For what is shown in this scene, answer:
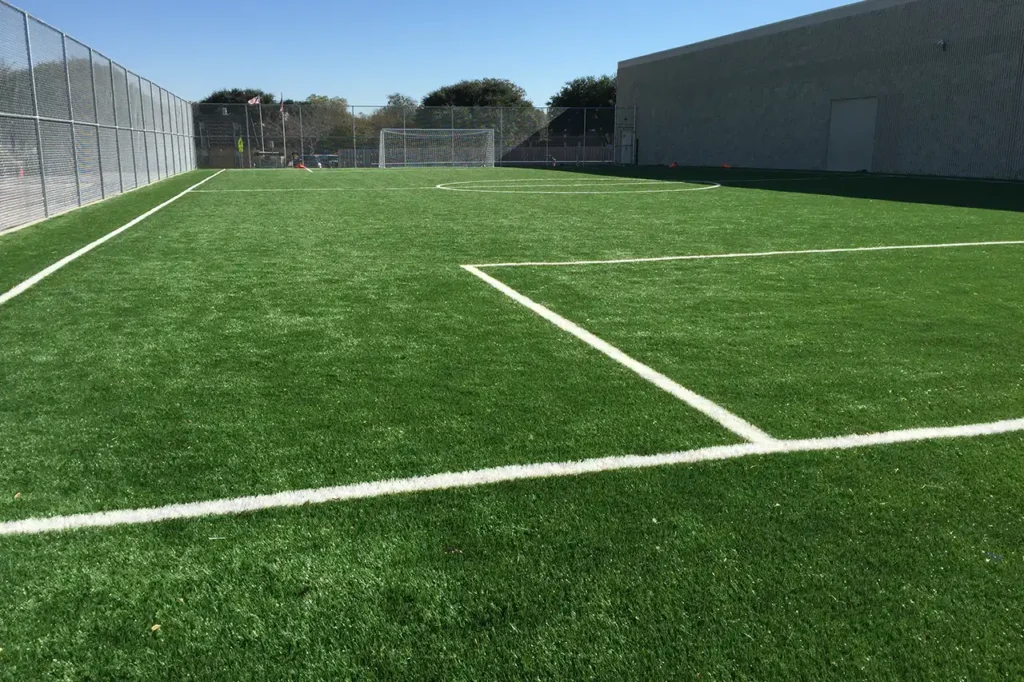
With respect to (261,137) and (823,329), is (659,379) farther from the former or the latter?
(261,137)

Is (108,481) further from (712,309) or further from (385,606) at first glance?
(712,309)

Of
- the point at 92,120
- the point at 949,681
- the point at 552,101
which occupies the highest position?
the point at 552,101

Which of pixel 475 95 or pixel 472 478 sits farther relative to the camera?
pixel 475 95

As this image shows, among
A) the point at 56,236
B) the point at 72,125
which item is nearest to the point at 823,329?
the point at 56,236

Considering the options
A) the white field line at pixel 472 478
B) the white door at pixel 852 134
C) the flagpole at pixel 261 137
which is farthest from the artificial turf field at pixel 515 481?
the flagpole at pixel 261 137

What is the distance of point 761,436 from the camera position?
3.16 metres

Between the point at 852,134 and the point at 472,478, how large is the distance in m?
30.8

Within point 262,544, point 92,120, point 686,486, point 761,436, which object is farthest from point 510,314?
point 92,120

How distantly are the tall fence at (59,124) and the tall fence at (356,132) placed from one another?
20.3 metres

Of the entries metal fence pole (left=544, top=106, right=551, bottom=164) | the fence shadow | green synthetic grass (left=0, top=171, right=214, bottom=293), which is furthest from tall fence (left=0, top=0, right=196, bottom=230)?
metal fence pole (left=544, top=106, right=551, bottom=164)

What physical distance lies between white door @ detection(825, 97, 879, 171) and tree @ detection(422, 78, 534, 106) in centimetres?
6074

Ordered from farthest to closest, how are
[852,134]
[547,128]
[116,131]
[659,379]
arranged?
[547,128] < [852,134] < [116,131] < [659,379]

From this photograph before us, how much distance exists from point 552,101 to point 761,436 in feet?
287

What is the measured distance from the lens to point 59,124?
1295cm
